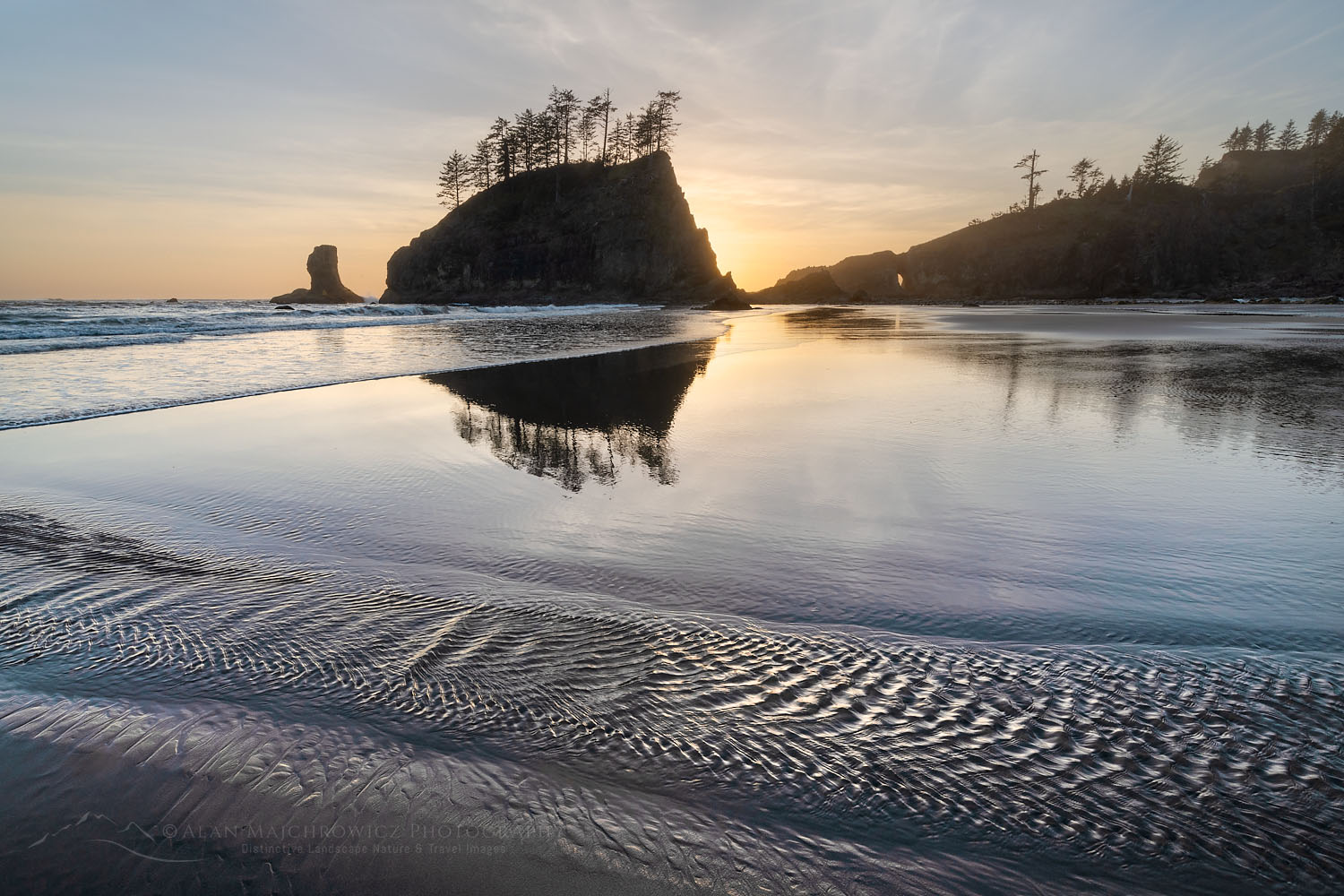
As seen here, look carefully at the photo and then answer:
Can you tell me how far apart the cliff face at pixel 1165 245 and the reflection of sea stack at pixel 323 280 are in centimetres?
9347

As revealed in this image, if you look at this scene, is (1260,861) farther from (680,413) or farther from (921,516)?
(680,413)

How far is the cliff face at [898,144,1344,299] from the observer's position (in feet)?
244

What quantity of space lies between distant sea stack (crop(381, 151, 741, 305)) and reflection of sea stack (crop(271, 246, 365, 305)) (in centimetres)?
1618

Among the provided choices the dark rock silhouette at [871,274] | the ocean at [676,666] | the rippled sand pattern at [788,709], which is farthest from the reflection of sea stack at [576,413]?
the dark rock silhouette at [871,274]

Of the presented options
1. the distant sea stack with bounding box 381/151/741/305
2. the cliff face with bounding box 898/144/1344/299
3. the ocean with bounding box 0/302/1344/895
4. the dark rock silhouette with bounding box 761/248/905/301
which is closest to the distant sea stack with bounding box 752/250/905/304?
the dark rock silhouette with bounding box 761/248/905/301

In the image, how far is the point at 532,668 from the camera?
2.38 m

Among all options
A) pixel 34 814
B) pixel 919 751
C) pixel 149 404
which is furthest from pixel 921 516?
pixel 149 404

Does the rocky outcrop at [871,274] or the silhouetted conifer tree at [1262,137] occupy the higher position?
the silhouetted conifer tree at [1262,137]

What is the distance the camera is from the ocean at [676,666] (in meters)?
1.60

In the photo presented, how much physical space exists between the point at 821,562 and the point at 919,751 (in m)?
1.48

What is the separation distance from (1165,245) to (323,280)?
118 meters

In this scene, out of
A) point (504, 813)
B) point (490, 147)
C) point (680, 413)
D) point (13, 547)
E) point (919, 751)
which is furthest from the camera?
point (490, 147)

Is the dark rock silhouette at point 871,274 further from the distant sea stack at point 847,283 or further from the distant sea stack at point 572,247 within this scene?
the distant sea stack at point 572,247

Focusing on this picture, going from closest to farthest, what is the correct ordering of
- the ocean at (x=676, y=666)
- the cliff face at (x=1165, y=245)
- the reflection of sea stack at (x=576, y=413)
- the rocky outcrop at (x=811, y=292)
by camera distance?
the ocean at (x=676, y=666) < the reflection of sea stack at (x=576, y=413) < the cliff face at (x=1165, y=245) < the rocky outcrop at (x=811, y=292)
